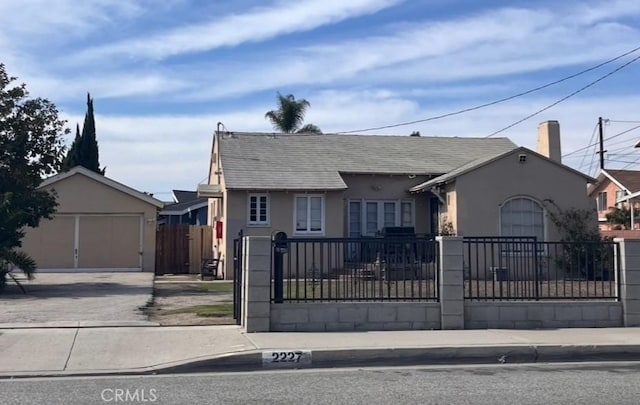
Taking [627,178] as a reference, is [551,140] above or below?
below

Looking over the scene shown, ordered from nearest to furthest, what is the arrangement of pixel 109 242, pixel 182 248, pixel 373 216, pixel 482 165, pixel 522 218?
pixel 482 165
pixel 522 218
pixel 373 216
pixel 109 242
pixel 182 248

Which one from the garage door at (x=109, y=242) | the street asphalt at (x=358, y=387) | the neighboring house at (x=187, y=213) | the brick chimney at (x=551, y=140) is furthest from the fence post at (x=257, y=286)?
the neighboring house at (x=187, y=213)

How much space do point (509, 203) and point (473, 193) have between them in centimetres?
140

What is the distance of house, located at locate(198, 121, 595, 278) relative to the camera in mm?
25328

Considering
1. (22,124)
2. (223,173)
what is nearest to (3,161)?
(22,124)

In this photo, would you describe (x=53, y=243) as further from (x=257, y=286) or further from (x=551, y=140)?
(x=551, y=140)

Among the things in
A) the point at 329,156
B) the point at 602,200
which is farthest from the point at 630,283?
the point at 602,200

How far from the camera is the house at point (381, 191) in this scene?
25328mm

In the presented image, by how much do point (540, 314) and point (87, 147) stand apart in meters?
36.6

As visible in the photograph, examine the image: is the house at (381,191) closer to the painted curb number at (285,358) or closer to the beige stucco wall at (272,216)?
the beige stucco wall at (272,216)

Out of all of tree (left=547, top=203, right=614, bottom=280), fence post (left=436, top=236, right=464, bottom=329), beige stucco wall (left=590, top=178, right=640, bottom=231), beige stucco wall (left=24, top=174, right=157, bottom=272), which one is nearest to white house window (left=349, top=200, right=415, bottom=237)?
beige stucco wall (left=24, top=174, right=157, bottom=272)

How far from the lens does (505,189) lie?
25.4 m

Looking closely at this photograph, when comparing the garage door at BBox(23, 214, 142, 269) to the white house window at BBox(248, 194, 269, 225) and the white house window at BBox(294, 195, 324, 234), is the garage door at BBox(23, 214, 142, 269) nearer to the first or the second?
the white house window at BBox(248, 194, 269, 225)

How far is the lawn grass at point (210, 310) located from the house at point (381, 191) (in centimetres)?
919
